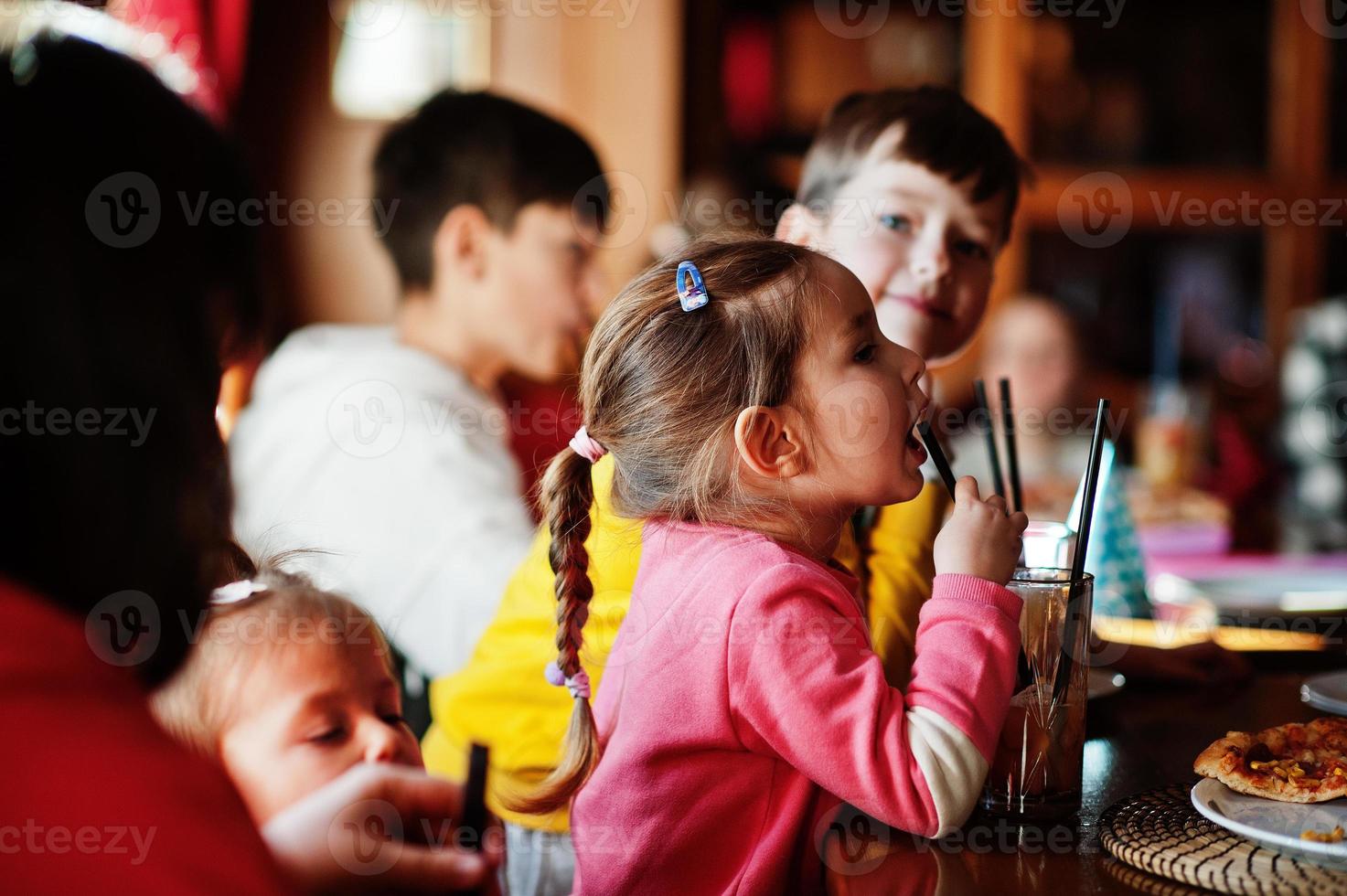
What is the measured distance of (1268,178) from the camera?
4008 millimetres

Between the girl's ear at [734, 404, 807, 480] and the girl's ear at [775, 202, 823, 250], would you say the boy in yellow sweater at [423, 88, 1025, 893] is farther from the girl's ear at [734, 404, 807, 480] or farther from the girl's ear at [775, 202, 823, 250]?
the girl's ear at [734, 404, 807, 480]

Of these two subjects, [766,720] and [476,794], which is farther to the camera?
[766,720]

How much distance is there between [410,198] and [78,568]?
58.3 inches

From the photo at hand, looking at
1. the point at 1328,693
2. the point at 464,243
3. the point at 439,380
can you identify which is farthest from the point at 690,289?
the point at 464,243

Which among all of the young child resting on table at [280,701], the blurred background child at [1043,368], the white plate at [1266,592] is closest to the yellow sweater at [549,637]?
the young child resting on table at [280,701]

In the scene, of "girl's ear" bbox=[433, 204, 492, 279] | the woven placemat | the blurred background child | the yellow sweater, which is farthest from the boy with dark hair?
the blurred background child

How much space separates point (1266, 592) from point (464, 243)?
4.16 ft

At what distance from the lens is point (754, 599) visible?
808 mm

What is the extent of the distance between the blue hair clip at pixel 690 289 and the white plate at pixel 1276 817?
0.46 meters

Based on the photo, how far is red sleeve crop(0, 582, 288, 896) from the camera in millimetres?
544

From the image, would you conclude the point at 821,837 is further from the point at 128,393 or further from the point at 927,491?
the point at 128,393

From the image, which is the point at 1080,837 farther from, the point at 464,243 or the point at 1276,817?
the point at 464,243

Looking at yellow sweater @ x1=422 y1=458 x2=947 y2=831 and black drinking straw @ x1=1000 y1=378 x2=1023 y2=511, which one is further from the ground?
black drinking straw @ x1=1000 y1=378 x2=1023 y2=511

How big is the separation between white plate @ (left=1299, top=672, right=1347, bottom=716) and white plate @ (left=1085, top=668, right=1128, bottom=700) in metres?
0.14
